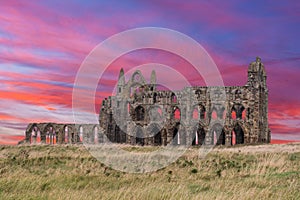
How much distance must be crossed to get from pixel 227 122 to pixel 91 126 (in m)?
25.2

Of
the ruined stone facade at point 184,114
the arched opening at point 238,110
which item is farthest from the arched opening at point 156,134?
the arched opening at point 238,110

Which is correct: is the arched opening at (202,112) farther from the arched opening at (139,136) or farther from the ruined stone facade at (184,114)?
the arched opening at (139,136)

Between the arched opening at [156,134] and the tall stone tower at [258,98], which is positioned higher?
the tall stone tower at [258,98]

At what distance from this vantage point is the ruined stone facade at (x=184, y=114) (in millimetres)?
56875

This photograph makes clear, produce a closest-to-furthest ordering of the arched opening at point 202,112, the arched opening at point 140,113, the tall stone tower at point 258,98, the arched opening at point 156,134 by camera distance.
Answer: the tall stone tower at point 258,98 → the arched opening at point 202,112 → the arched opening at point 156,134 → the arched opening at point 140,113

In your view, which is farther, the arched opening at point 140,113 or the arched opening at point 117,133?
the arched opening at point 117,133

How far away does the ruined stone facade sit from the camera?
2239 inches

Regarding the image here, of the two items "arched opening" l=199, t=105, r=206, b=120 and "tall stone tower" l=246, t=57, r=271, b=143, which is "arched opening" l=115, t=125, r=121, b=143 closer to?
"arched opening" l=199, t=105, r=206, b=120

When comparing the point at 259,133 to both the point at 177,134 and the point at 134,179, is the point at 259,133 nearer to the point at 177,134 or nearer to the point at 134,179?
the point at 177,134

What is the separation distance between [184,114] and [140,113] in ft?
28.7

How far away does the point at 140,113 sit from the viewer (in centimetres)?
6656

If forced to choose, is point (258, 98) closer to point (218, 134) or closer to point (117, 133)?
point (218, 134)

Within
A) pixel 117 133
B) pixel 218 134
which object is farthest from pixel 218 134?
pixel 117 133

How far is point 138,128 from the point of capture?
64688 mm
